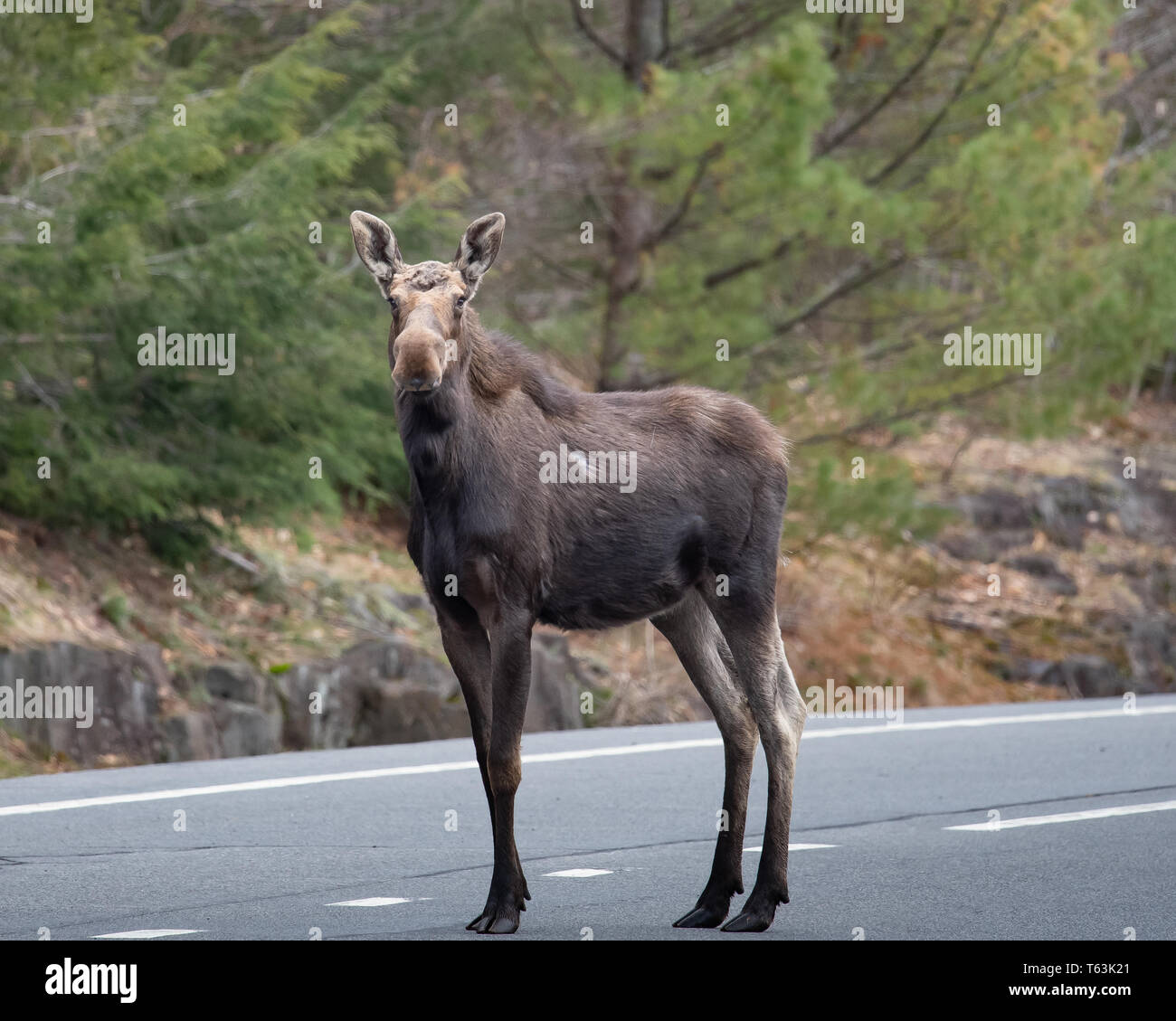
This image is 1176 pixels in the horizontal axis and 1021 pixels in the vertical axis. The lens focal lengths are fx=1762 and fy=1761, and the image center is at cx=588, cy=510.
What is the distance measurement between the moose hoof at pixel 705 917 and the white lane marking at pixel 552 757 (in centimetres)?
424

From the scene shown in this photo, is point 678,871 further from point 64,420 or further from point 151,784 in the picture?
point 64,420

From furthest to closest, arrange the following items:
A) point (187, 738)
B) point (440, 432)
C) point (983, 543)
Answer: point (983, 543)
point (187, 738)
point (440, 432)

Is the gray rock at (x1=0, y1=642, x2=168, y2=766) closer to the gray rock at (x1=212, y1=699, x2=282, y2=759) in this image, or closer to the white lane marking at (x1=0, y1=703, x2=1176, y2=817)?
the gray rock at (x1=212, y1=699, x2=282, y2=759)

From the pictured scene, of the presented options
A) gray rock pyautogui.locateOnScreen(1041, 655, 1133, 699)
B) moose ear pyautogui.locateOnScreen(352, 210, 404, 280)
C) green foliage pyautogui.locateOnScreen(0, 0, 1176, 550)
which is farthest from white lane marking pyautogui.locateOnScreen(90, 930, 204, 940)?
gray rock pyautogui.locateOnScreen(1041, 655, 1133, 699)

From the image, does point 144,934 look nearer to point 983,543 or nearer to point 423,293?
point 423,293

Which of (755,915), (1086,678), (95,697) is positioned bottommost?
(1086,678)

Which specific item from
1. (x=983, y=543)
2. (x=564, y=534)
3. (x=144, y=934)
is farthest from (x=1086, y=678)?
(x=144, y=934)

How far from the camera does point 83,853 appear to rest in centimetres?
850

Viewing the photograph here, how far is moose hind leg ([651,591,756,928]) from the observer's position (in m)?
7.18

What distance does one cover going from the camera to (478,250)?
700 cm

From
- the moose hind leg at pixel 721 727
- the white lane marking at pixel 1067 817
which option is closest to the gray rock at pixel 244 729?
the white lane marking at pixel 1067 817

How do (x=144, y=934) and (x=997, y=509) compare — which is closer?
(x=144, y=934)

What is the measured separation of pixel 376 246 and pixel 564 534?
1.36 m

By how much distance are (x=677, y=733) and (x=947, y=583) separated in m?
12.3
